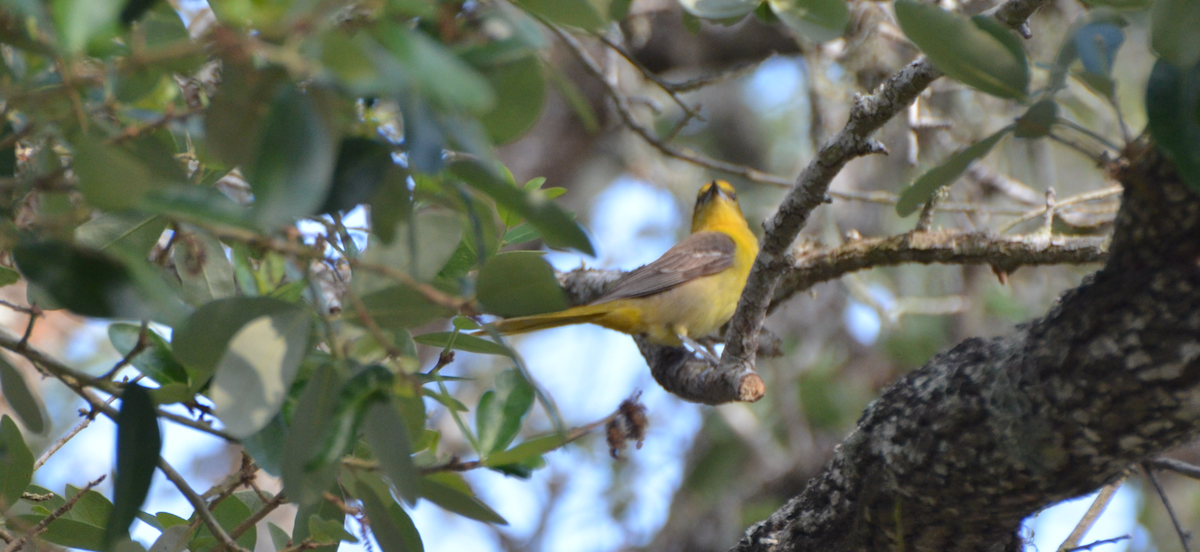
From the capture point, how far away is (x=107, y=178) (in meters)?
0.96

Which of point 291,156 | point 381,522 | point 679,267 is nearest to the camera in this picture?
point 291,156

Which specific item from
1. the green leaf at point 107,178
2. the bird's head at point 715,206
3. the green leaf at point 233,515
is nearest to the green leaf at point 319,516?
the green leaf at point 233,515

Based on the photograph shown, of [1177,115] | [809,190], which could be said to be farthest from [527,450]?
[809,190]

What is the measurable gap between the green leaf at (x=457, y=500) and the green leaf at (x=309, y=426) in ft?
0.73

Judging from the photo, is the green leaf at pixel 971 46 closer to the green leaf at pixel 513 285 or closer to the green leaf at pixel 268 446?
the green leaf at pixel 513 285

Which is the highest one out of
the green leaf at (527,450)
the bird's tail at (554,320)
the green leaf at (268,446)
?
the bird's tail at (554,320)

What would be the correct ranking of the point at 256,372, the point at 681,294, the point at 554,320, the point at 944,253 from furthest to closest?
the point at 681,294
the point at 554,320
the point at 944,253
the point at 256,372

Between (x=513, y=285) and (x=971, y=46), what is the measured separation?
858 millimetres

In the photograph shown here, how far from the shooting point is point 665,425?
26.3ft

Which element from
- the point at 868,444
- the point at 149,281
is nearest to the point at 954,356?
the point at 868,444

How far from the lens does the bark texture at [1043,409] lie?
1396 mm

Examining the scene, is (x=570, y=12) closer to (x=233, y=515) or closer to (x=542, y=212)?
(x=542, y=212)

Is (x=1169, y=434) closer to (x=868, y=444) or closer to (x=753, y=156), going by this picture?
(x=868, y=444)

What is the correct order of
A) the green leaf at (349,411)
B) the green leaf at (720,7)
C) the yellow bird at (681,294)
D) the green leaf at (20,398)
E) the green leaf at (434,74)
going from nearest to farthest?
1. the green leaf at (434,74)
2. the green leaf at (349,411)
3. the green leaf at (20,398)
4. the green leaf at (720,7)
5. the yellow bird at (681,294)
